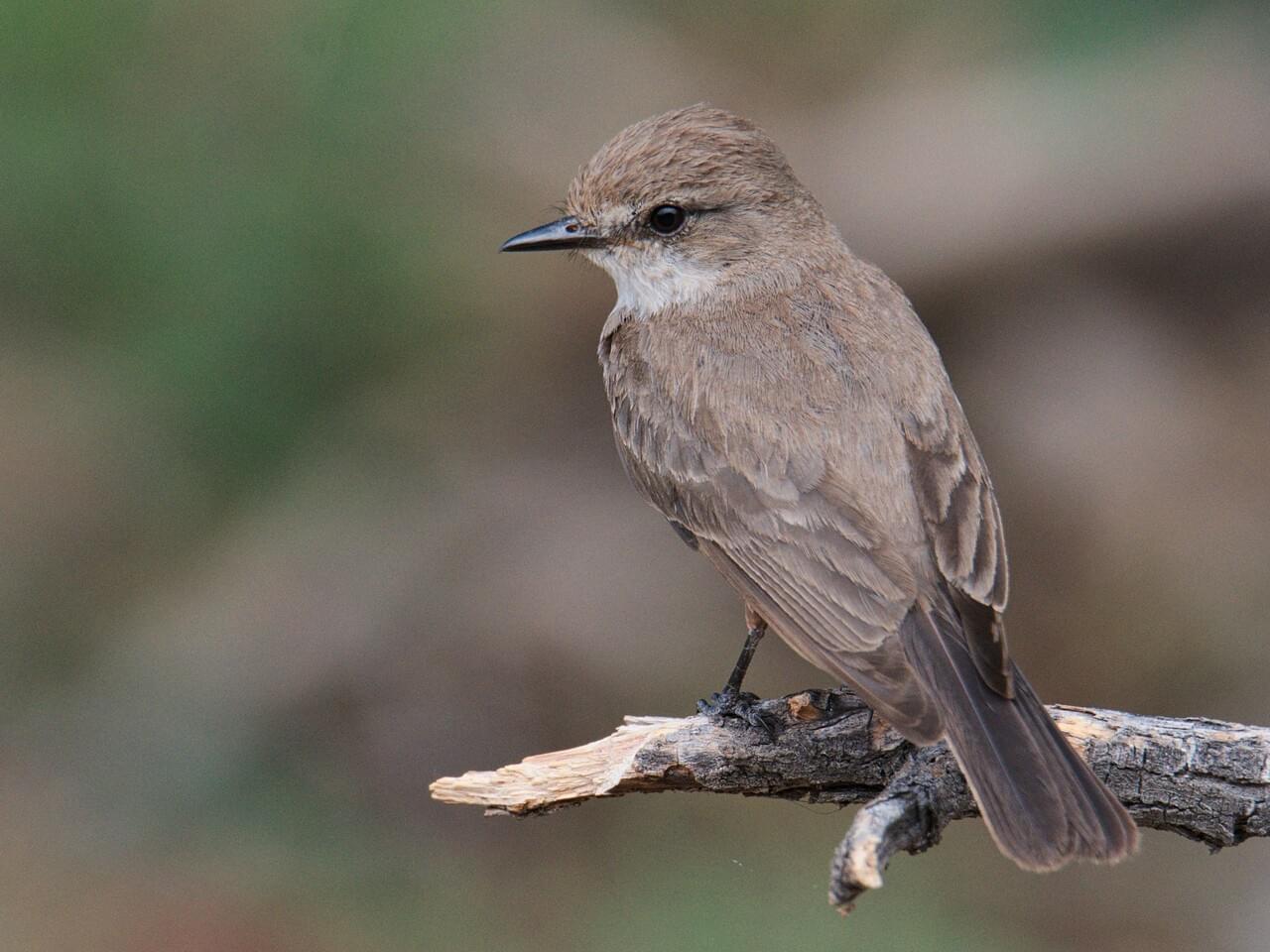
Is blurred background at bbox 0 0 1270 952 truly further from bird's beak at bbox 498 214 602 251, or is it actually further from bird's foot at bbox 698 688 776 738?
bird's foot at bbox 698 688 776 738

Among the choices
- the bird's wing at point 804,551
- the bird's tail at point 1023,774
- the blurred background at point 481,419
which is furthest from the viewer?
the blurred background at point 481,419

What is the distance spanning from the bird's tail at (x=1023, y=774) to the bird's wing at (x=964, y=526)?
0.25 ft

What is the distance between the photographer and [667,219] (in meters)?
6.02

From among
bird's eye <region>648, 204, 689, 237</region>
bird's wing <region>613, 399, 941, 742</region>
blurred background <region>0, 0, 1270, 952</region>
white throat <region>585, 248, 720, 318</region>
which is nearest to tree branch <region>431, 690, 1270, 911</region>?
bird's wing <region>613, 399, 941, 742</region>

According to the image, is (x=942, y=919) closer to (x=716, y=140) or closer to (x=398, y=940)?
(x=398, y=940)

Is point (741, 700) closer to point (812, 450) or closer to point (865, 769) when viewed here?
point (865, 769)

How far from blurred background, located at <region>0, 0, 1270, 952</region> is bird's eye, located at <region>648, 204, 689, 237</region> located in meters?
3.12

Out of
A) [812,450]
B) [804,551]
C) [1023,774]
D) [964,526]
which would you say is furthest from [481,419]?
[1023,774]

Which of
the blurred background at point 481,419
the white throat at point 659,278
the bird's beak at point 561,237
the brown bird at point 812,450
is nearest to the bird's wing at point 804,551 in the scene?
the brown bird at point 812,450

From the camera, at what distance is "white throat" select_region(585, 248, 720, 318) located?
597 cm

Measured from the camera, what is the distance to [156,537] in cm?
935

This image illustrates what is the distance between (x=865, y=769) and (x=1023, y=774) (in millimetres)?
706

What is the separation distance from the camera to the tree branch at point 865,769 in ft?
14.9

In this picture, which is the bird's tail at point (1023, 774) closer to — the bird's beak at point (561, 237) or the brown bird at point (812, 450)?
the brown bird at point (812, 450)
